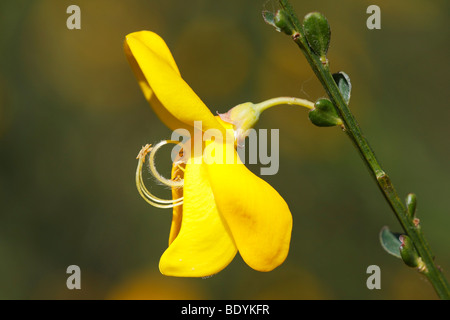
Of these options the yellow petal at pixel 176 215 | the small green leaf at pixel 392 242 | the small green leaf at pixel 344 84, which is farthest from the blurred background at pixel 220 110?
the small green leaf at pixel 344 84

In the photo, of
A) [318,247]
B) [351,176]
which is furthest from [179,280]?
[351,176]

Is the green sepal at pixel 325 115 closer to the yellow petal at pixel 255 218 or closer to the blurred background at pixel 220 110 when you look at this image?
the yellow petal at pixel 255 218

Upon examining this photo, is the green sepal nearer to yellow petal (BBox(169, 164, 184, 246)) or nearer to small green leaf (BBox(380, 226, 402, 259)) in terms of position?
small green leaf (BBox(380, 226, 402, 259))

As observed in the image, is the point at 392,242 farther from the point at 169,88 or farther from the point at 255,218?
the point at 169,88

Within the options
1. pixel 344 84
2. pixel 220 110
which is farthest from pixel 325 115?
pixel 220 110

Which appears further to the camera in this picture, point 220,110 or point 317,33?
point 220,110

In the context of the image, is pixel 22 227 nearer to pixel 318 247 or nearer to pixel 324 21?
pixel 318 247

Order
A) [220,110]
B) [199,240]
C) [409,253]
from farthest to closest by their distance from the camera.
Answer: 1. [220,110]
2. [199,240]
3. [409,253]
